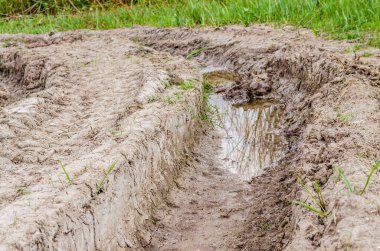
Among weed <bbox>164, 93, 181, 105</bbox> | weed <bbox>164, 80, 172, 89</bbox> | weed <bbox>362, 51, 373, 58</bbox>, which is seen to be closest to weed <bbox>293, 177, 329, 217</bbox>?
weed <bbox>164, 93, 181, 105</bbox>

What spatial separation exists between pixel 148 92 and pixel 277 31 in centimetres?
262

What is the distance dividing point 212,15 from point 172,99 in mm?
3411

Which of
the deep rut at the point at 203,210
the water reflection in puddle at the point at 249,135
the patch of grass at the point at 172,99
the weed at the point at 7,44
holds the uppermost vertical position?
the patch of grass at the point at 172,99

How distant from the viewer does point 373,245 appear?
1.81 m

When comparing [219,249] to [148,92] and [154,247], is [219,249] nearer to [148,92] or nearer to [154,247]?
[154,247]

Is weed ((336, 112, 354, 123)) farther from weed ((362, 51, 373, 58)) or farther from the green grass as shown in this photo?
the green grass

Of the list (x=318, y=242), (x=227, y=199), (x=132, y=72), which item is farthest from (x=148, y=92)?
(x=318, y=242)

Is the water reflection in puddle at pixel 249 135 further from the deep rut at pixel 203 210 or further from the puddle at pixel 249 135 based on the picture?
the deep rut at pixel 203 210

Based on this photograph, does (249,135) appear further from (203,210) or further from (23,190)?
(23,190)

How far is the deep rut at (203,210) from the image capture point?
9.30 ft

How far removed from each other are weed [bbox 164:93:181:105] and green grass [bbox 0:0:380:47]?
6.28ft

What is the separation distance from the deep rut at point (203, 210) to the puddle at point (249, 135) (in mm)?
148

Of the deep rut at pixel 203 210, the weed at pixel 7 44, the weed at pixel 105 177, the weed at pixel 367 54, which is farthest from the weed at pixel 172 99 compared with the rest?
the weed at pixel 7 44

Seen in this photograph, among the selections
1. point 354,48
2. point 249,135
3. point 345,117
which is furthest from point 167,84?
point 354,48
